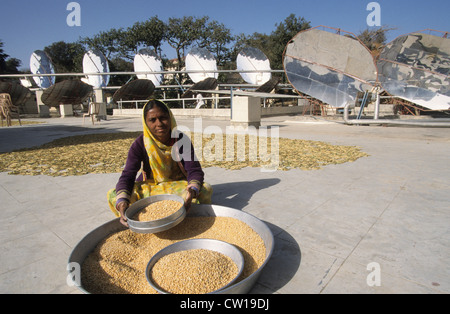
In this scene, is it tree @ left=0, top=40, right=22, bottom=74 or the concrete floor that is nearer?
the concrete floor

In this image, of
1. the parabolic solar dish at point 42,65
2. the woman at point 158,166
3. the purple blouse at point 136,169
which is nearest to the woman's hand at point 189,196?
the woman at point 158,166

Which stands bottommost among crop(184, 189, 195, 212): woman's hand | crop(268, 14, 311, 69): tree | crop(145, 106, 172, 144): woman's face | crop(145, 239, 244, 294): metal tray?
crop(145, 239, 244, 294): metal tray

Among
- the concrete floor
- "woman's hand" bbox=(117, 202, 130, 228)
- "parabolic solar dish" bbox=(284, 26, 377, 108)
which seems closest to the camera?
the concrete floor

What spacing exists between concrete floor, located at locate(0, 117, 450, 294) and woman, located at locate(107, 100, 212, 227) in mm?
503

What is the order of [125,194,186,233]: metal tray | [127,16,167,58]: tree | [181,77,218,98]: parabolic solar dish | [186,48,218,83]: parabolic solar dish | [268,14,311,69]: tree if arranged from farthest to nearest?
[127,16,167,58]: tree
[268,14,311,69]: tree
[186,48,218,83]: parabolic solar dish
[181,77,218,98]: parabolic solar dish
[125,194,186,233]: metal tray

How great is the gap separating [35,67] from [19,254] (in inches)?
1206

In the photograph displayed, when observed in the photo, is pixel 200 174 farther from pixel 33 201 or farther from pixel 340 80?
pixel 340 80

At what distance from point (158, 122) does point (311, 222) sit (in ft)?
5.91

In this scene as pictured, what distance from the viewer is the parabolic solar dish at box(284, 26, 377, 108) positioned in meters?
11.5

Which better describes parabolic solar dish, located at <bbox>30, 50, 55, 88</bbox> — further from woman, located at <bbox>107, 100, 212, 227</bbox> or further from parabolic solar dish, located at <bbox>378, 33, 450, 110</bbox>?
woman, located at <bbox>107, 100, 212, 227</bbox>

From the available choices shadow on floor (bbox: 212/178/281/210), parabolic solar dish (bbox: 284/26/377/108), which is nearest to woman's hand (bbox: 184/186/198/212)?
shadow on floor (bbox: 212/178/281/210)

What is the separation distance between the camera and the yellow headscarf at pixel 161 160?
261cm
